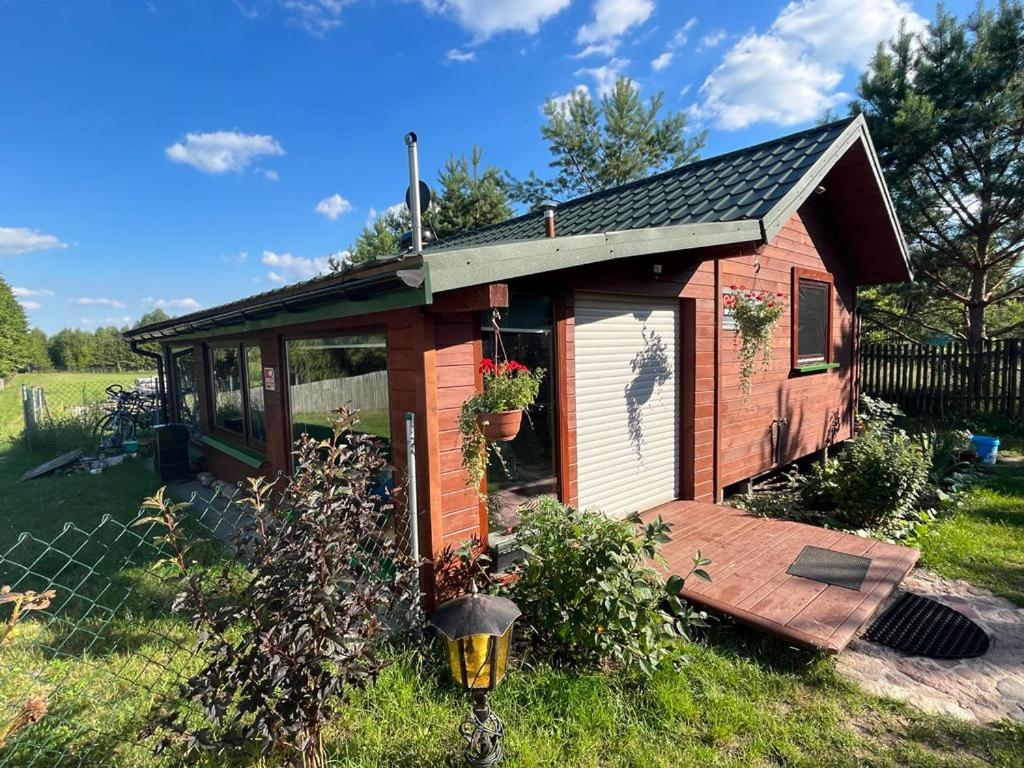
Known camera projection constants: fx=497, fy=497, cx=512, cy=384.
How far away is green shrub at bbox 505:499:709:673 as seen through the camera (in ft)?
8.95

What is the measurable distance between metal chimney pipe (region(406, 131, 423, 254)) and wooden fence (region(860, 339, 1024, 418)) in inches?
434

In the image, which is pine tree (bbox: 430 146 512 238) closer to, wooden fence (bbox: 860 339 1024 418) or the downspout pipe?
the downspout pipe

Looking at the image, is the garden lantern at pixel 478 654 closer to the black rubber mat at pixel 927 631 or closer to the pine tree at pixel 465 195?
the black rubber mat at pixel 927 631

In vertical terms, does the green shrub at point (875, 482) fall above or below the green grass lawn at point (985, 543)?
above

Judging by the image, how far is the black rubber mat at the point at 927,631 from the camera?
10.3ft

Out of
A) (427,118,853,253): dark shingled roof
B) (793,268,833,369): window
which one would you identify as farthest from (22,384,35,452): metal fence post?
(793,268,833,369): window

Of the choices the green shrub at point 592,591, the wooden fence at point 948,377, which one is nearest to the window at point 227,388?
the green shrub at point 592,591

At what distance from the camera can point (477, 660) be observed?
2.07 meters

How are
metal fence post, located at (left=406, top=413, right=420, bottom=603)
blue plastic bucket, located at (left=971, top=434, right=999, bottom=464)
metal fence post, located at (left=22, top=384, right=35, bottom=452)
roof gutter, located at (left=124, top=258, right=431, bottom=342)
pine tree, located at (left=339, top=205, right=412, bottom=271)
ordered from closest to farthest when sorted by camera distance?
roof gutter, located at (left=124, top=258, right=431, bottom=342), metal fence post, located at (left=406, top=413, right=420, bottom=603), blue plastic bucket, located at (left=971, top=434, right=999, bottom=464), metal fence post, located at (left=22, top=384, right=35, bottom=452), pine tree, located at (left=339, top=205, right=412, bottom=271)

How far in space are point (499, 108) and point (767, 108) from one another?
22.1 ft

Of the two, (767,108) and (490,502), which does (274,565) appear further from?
(767,108)

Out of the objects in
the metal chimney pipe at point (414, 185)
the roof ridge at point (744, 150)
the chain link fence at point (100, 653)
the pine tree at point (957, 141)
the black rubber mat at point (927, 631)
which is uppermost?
the pine tree at point (957, 141)

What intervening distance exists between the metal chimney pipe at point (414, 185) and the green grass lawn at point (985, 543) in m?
5.17

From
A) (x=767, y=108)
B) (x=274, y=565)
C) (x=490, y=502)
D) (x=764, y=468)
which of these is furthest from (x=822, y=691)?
(x=767, y=108)
